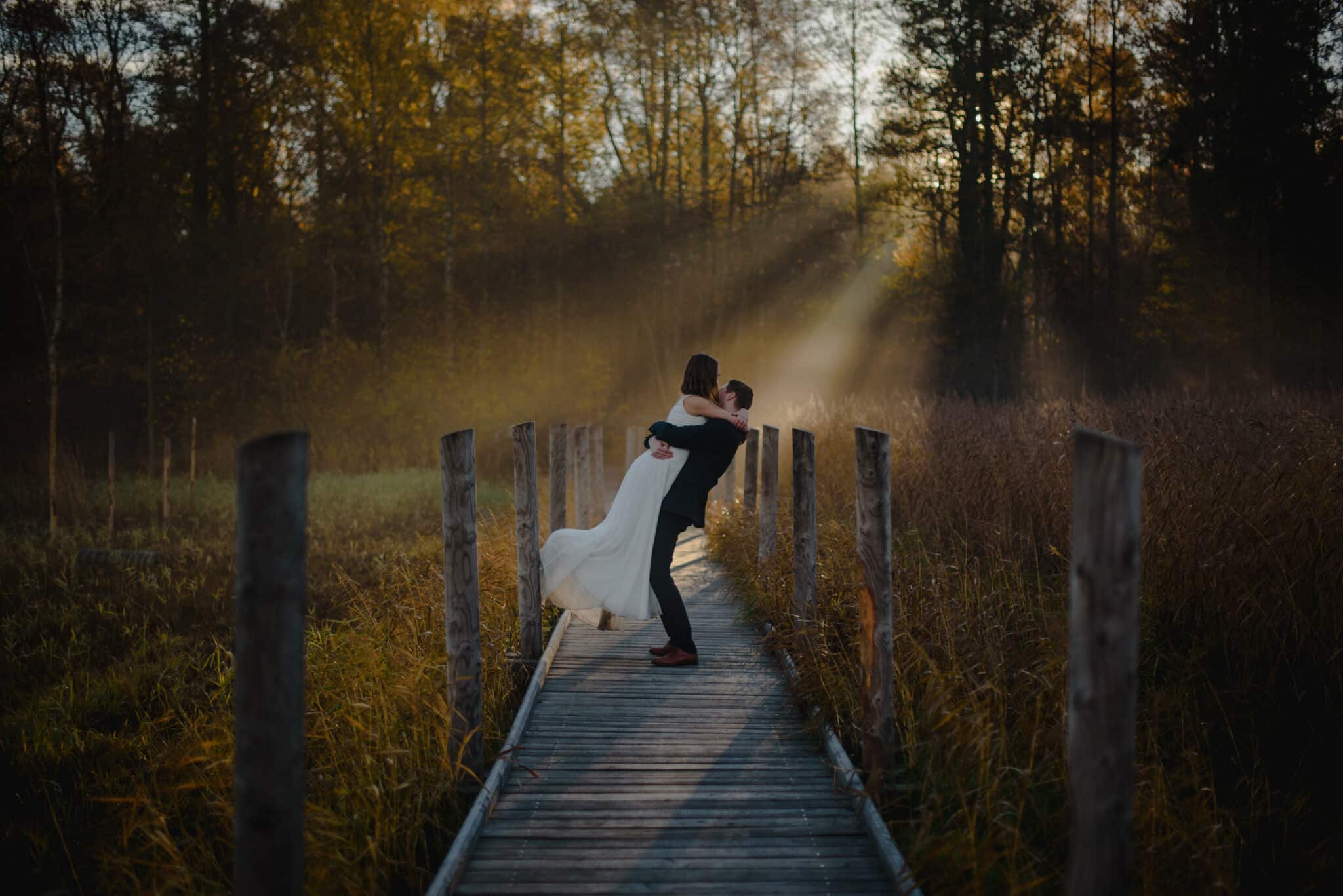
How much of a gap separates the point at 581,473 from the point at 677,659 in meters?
4.28

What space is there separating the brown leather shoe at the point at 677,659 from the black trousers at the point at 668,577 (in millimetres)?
60

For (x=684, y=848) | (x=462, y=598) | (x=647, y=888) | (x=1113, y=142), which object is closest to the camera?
(x=647, y=888)

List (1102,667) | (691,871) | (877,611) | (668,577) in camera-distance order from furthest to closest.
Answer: (668,577) → (877,611) → (691,871) → (1102,667)

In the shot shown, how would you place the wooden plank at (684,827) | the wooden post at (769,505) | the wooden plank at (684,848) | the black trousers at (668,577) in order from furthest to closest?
the wooden post at (769,505) < the black trousers at (668,577) < the wooden plank at (684,827) < the wooden plank at (684,848)

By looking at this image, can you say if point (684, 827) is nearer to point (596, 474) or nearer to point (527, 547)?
point (527, 547)

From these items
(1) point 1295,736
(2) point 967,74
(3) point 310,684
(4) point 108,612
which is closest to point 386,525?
(4) point 108,612

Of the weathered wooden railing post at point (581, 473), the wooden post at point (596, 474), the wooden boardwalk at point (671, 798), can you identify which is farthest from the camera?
the wooden post at point (596, 474)

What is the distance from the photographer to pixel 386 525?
38.3 ft

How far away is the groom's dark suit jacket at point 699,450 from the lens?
503 centimetres

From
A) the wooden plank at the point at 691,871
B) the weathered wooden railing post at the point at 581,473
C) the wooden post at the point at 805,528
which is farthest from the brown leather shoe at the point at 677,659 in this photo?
the weathered wooden railing post at the point at 581,473

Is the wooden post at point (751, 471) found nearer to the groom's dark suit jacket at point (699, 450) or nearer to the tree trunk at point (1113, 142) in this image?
the groom's dark suit jacket at point (699, 450)

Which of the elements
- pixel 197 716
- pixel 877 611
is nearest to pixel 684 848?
pixel 877 611

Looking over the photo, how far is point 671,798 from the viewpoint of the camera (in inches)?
135

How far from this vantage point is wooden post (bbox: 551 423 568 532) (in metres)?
6.73
